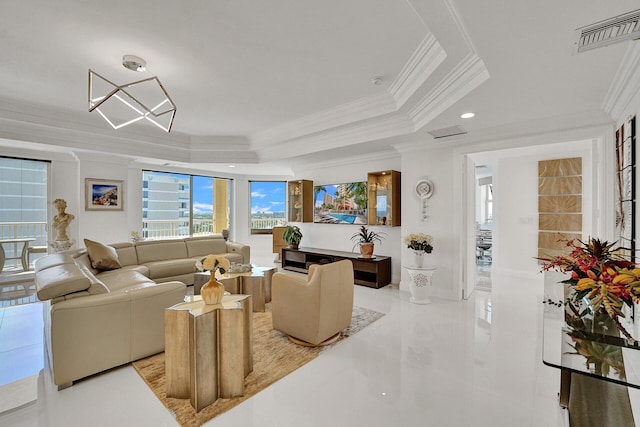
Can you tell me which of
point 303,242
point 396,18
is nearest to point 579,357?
point 396,18

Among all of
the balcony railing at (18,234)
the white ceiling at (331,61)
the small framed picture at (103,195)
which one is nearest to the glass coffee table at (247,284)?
the white ceiling at (331,61)

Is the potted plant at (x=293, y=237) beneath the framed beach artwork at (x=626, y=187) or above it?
beneath

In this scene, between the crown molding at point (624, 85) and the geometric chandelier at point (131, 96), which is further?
the geometric chandelier at point (131, 96)

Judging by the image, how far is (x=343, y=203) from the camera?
19.8 ft

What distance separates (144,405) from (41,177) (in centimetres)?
576

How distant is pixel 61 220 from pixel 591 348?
22.9 ft

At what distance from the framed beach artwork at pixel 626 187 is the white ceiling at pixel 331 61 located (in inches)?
18.3

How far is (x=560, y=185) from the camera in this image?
5.35 meters

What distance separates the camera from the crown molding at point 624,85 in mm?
2016

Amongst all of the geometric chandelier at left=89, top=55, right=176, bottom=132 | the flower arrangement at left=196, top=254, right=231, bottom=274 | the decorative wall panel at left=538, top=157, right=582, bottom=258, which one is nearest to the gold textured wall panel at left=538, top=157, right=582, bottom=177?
the decorative wall panel at left=538, top=157, right=582, bottom=258

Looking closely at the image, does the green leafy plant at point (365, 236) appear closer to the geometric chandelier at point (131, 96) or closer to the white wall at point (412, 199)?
the white wall at point (412, 199)

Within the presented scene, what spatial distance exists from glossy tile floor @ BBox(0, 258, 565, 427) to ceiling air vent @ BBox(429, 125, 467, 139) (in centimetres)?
253

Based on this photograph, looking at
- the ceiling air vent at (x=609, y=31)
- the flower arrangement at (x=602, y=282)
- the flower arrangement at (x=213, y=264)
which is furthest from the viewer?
the flower arrangement at (x=213, y=264)

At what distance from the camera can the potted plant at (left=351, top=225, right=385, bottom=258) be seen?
5.20 m
